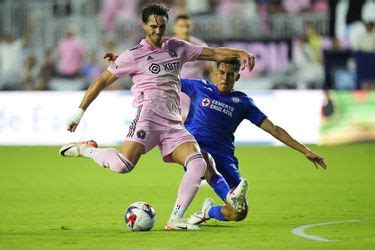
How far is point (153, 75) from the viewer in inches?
354

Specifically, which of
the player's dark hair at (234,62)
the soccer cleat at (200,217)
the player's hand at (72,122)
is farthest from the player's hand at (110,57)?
the soccer cleat at (200,217)

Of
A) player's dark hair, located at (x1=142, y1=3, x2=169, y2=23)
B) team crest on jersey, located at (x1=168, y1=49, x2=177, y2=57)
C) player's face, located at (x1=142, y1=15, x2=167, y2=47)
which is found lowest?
team crest on jersey, located at (x1=168, y1=49, x2=177, y2=57)

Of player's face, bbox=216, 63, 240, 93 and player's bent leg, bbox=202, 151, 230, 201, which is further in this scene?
player's face, bbox=216, 63, 240, 93

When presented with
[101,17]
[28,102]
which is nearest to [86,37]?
[101,17]

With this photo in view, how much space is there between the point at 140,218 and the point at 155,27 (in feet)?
5.78

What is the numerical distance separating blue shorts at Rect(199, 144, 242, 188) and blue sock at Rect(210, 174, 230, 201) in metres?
0.30

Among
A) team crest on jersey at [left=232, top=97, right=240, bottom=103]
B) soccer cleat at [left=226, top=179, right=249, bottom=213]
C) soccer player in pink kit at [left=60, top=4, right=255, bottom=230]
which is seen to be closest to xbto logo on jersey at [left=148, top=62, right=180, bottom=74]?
soccer player in pink kit at [left=60, top=4, right=255, bottom=230]

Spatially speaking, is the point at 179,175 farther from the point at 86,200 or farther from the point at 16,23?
the point at 16,23

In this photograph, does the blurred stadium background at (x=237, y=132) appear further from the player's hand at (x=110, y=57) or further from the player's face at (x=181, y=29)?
the player's face at (x=181, y=29)

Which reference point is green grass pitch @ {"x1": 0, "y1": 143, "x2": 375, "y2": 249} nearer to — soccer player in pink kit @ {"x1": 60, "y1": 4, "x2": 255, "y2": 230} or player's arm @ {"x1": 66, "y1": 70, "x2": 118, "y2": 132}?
soccer player in pink kit @ {"x1": 60, "y1": 4, "x2": 255, "y2": 230}

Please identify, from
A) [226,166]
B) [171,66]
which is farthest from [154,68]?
[226,166]

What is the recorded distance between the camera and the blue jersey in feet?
31.6

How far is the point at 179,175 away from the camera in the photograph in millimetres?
16047

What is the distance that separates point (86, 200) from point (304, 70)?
43.3 ft
